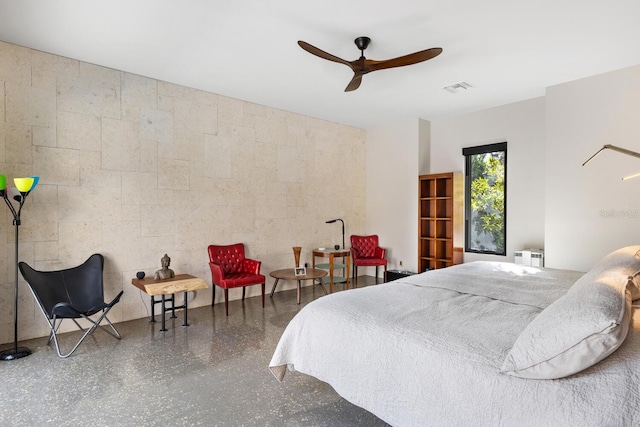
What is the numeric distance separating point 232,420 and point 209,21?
306cm

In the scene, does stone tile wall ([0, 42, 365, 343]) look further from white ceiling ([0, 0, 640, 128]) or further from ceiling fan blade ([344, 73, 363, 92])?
ceiling fan blade ([344, 73, 363, 92])

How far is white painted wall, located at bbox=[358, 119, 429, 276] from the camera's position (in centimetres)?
625

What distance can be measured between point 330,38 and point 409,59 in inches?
31.6

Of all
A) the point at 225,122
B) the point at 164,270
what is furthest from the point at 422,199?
the point at 164,270

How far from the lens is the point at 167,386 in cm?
262

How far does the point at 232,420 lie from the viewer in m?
2.19

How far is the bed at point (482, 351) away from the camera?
4.20 feet

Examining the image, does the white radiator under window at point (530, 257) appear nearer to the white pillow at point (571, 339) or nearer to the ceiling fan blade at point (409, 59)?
the ceiling fan blade at point (409, 59)

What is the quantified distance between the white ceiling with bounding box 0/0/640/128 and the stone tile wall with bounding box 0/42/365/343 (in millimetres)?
342

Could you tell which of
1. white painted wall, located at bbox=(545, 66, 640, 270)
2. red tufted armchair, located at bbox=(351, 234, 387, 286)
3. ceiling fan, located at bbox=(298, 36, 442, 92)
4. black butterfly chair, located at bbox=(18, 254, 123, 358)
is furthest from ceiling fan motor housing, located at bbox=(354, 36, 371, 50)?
red tufted armchair, located at bbox=(351, 234, 387, 286)

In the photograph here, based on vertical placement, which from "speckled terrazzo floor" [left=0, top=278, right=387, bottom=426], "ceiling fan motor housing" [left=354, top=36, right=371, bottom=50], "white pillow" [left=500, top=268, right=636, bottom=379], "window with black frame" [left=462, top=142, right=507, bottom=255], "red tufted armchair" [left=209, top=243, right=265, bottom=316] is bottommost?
"speckled terrazzo floor" [left=0, top=278, right=387, bottom=426]

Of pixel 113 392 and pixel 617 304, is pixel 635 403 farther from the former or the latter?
pixel 113 392

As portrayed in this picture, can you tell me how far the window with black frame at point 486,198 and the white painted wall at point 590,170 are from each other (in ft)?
3.14

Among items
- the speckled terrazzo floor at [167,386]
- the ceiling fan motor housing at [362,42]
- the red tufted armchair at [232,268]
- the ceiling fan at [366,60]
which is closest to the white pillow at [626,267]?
the speckled terrazzo floor at [167,386]
